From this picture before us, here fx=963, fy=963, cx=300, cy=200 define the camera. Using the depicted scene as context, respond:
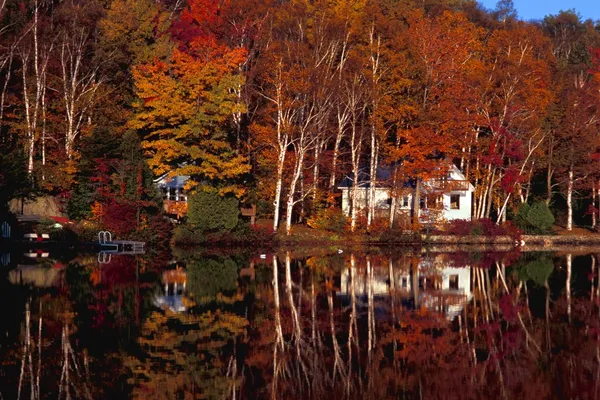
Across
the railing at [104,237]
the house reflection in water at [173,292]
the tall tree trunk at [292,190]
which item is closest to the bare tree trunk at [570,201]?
the tall tree trunk at [292,190]

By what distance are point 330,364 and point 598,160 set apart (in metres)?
48.5

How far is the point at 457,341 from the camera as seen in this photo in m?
20.8

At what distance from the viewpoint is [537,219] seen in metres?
60.4

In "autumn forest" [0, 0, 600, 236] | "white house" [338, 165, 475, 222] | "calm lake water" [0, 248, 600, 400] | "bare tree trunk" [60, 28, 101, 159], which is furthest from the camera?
"white house" [338, 165, 475, 222]

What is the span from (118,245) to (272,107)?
13812 mm

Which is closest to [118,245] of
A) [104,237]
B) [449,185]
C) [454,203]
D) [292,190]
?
[104,237]

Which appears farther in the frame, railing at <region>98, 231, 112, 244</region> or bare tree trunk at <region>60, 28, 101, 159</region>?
bare tree trunk at <region>60, 28, 101, 159</region>

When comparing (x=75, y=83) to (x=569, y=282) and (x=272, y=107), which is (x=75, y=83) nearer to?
(x=272, y=107)

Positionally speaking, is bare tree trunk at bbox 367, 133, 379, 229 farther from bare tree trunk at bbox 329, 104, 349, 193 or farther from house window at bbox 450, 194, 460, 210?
house window at bbox 450, 194, 460, 210

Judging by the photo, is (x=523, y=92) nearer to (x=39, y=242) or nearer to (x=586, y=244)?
(x=586, y=244)

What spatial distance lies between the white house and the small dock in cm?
1565

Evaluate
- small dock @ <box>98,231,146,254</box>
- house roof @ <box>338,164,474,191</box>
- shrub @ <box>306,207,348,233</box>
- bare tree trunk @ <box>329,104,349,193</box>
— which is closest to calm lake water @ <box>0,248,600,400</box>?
small dock @ <box>98,231,146,254</box>

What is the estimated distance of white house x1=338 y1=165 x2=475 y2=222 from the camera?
194 ft

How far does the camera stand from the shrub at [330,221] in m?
55.4
